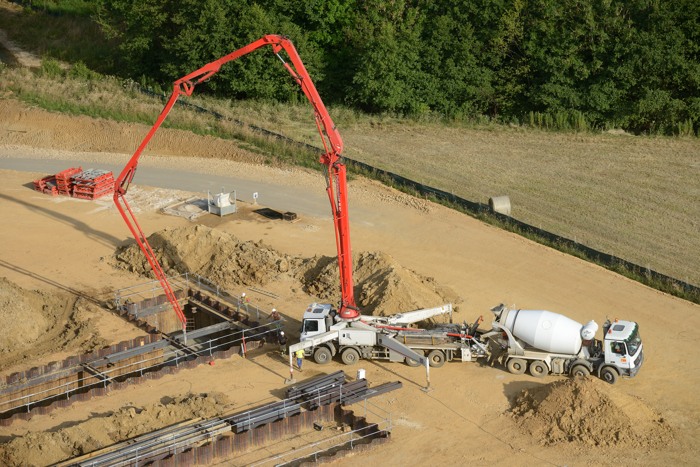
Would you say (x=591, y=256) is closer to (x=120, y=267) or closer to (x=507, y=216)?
(x=507, y=216)

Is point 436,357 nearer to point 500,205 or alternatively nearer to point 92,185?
point 500,205

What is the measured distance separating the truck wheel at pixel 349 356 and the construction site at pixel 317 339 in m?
0.05

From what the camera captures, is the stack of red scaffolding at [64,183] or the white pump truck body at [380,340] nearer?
the white pump truck body at [380,340]

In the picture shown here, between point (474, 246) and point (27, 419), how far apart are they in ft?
71.4

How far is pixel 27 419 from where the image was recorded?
3322cm

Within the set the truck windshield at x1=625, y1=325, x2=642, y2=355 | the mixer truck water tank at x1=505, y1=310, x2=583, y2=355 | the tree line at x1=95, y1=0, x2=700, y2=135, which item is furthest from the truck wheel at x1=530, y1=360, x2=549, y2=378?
the tree line at x1=95, y1=0, x2=700, y2=135

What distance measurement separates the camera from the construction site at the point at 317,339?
31.5m

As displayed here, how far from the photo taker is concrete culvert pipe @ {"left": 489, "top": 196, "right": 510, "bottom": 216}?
50.7 m

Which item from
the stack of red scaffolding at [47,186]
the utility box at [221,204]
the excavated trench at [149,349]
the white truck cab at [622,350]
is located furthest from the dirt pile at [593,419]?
the stack of red scaffolding at [47,186]

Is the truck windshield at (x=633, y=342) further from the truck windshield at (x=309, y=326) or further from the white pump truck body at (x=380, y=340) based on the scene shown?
the truck windshield at (x=309, y=326)

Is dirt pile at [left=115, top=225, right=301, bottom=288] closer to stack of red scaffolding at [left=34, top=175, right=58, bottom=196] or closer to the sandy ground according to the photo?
the sandy ground

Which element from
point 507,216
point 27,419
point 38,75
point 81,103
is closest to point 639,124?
point 507,216

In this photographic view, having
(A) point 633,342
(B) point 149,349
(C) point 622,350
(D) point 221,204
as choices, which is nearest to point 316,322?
(B) point 149,349

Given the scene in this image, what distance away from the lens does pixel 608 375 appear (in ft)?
113
